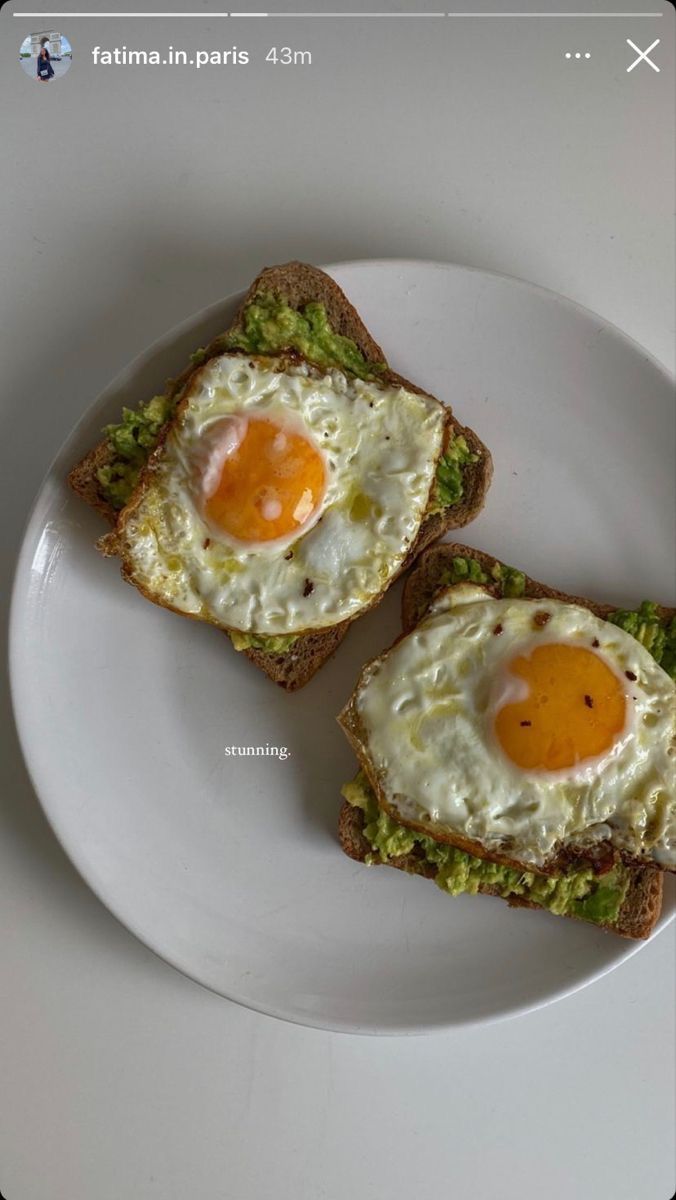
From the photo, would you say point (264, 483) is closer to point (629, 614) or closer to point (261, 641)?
point (261, 641)

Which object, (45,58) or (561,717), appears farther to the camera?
Result: (45,58)

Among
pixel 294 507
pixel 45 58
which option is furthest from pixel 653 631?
pixel 45 58

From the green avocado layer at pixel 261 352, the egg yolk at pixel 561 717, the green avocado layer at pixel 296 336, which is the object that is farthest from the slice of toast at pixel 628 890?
the green avocado layer at pixel 296 336

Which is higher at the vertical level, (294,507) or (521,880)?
(294,507)

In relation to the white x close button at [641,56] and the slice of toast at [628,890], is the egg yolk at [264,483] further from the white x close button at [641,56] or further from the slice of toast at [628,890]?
the white x close button at [641,56]

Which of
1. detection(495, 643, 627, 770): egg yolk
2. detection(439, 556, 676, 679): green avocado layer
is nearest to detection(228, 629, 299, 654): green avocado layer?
detection(439, 556, 676, 679): green avocado layer

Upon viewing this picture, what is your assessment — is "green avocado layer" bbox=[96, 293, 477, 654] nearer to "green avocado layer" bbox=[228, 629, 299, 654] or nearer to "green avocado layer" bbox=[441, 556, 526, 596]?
"green avocado layer" bbox=[228, 629, 299, 654]
